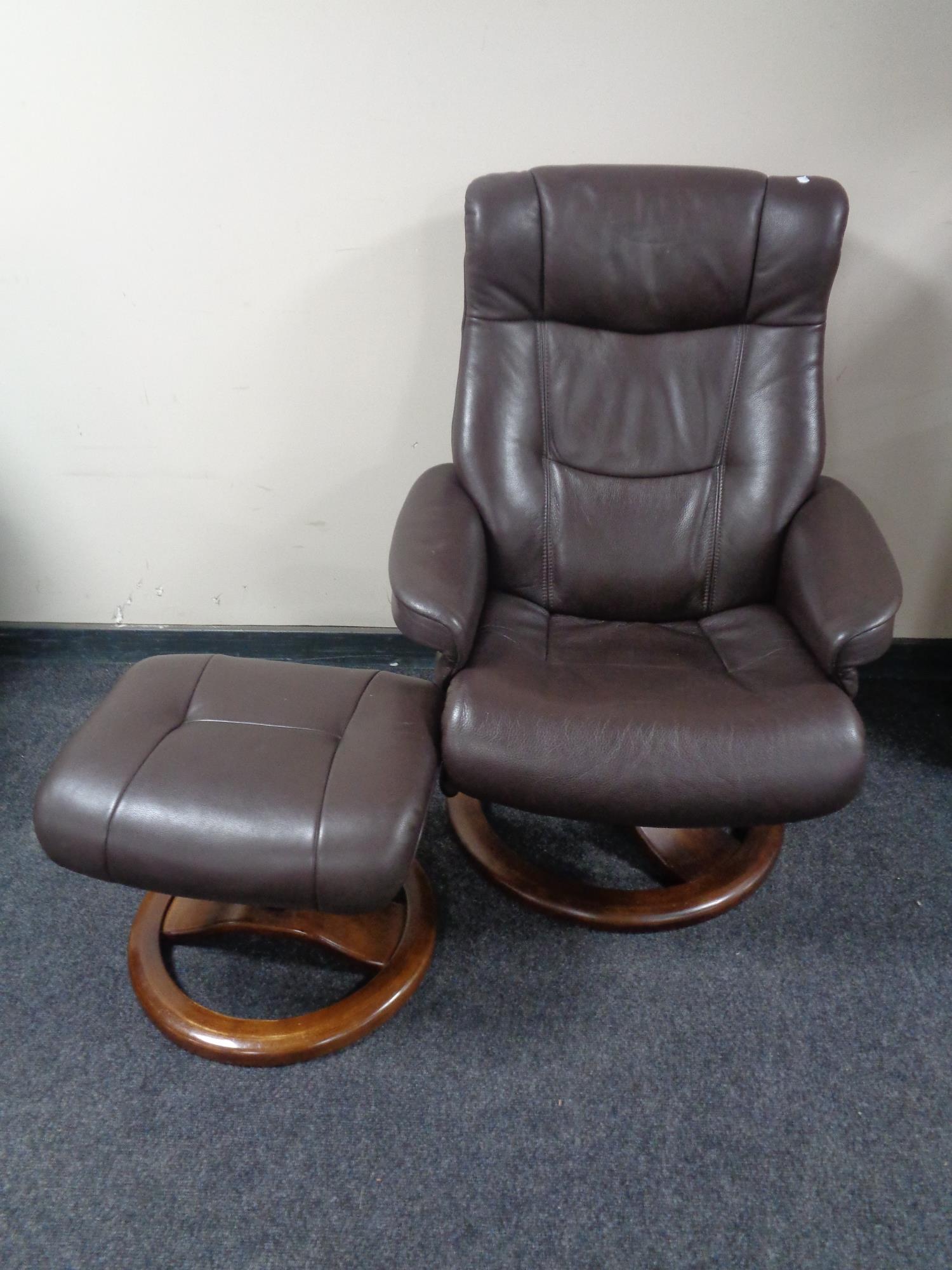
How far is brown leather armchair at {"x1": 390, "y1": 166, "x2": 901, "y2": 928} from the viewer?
1.16 meters

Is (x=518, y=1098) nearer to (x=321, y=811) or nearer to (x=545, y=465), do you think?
(x=321, y=811)

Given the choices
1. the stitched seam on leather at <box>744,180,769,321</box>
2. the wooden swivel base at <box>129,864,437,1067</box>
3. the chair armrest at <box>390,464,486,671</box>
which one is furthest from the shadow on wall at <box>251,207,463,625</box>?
the wooden swivel base at <box>129,864,437,1067</box>

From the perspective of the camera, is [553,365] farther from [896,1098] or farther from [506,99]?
[896,1098]

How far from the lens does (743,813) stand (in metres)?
1.15

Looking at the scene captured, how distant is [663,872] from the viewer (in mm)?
1507

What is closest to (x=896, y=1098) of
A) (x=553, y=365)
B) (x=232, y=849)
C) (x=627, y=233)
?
(x=232, y=849)

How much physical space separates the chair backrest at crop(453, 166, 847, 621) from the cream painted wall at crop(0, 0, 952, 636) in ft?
0.65

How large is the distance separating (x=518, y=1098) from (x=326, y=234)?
1.47 meters

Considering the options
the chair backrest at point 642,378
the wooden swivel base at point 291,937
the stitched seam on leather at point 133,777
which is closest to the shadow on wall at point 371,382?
the chair backrest at point 642,378

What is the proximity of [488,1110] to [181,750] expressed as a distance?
65 cm

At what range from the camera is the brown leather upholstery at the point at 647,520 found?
1151mm

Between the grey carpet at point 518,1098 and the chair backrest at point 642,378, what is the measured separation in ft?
1.81

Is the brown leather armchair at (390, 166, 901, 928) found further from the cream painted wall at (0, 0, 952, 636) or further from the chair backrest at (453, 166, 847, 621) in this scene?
the cream painted wall at (0, 0, 952, 636)

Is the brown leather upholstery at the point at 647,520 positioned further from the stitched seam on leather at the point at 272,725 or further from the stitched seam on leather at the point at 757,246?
the stitched seam on leather at the point at 272,725
